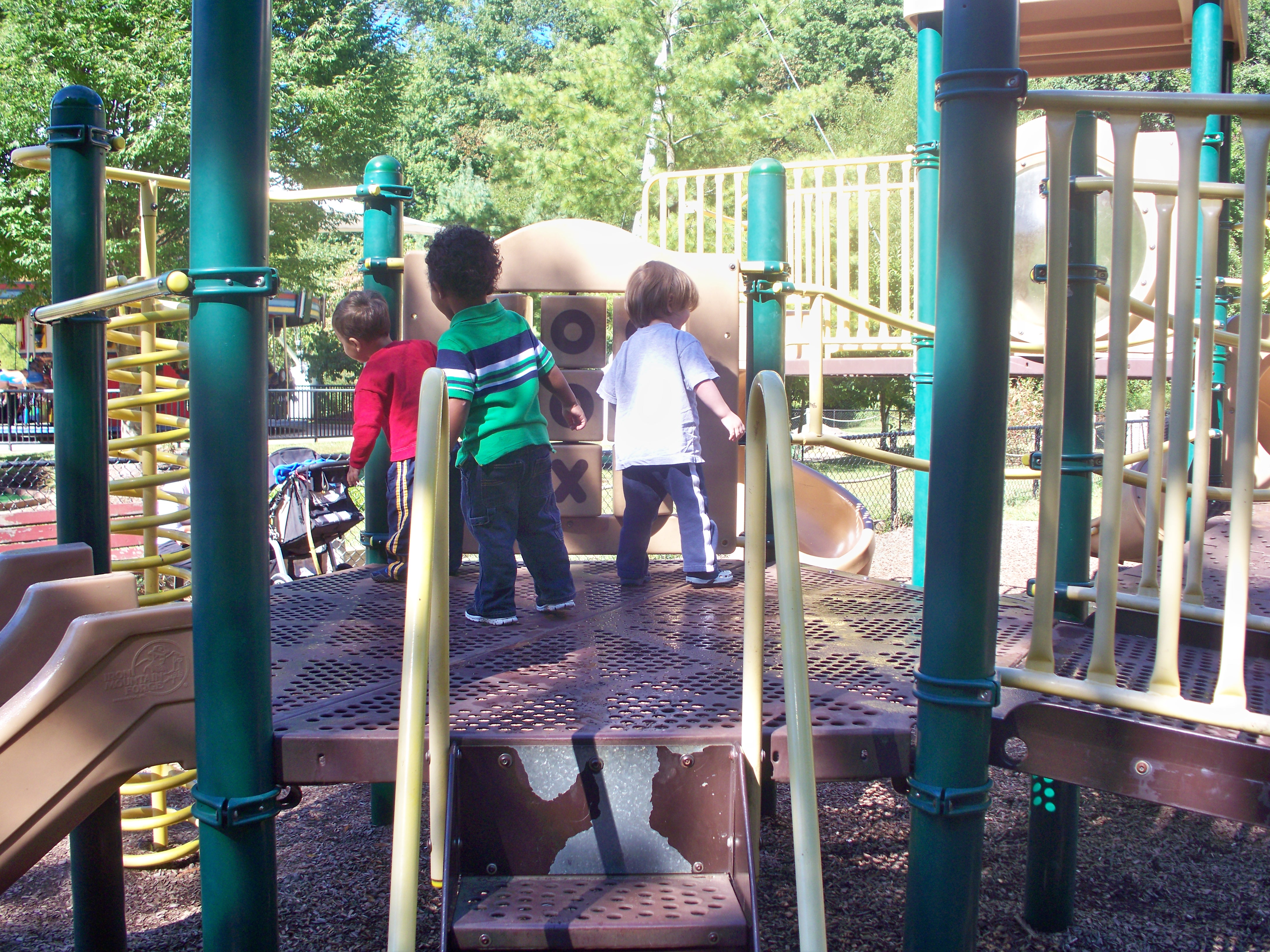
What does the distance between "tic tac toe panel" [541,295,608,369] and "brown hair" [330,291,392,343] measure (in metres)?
0.77

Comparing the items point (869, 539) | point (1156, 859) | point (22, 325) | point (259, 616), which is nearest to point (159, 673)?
point (259, 616)

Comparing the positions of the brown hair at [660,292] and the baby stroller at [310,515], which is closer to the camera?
the brown hair at [660,292]

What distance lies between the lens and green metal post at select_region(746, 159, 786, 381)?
399cm

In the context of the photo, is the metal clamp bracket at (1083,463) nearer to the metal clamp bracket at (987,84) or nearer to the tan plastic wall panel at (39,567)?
the metal clamp bracket at (987,84)

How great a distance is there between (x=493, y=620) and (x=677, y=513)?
1039 millimetres

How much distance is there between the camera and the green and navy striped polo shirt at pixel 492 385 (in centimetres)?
330

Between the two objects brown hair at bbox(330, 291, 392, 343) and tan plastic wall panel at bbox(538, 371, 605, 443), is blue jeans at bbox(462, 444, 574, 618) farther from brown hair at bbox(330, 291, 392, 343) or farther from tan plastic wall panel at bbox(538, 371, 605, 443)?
tan plastic wall panel at bbox(538, 371, 605, 443)

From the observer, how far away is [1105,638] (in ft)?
5.96

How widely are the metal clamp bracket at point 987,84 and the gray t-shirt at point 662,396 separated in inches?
89.2

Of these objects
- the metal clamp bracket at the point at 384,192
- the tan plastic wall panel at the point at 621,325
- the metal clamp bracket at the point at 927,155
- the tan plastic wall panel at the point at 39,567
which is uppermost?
the metal clamp bracket at the point at 927,155

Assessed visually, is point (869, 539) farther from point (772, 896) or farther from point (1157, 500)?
point (1157, 500)

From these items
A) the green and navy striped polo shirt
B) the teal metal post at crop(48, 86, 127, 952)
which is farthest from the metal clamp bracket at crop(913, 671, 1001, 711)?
the teal metal post at crop(48, 86, 127, 952)

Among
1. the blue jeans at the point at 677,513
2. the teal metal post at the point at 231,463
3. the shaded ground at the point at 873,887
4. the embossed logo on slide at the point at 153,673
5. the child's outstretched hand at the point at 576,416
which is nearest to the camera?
the teal metal post at the point at 231,463

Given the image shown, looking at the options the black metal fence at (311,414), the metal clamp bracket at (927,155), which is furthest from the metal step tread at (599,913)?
the black metal fence at (311,414)
